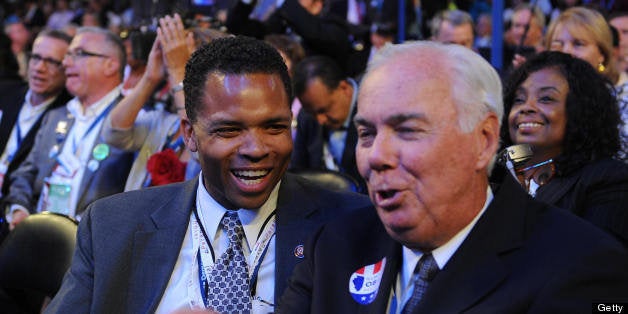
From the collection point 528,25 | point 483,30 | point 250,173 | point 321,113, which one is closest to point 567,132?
point 250,173

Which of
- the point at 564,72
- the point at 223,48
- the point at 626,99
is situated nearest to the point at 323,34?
the point at 626,99

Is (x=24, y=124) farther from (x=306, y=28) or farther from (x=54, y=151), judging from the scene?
(x=306, y=28)

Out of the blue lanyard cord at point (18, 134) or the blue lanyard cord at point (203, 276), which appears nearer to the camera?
the blue lanyard cord at point (203, 276)

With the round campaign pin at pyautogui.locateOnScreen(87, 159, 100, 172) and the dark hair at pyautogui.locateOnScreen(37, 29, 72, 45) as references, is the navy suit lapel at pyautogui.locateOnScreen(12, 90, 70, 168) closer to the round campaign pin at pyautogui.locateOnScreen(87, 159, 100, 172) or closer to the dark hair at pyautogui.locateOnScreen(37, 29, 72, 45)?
the dark hair at pyautogui.locateOnScreen(37, 29, 72, 45)

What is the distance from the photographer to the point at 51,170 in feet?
17.0

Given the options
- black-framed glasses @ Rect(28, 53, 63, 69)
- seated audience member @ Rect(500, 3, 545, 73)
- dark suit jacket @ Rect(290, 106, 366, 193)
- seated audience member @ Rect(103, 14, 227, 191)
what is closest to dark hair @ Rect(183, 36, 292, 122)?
seated audience member @ Rect(103, 14, 227, 191)

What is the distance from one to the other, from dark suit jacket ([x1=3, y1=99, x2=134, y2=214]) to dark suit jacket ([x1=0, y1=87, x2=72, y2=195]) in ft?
0.81

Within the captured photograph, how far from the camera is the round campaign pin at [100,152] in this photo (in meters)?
4.95

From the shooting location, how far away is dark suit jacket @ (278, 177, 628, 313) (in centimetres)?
181

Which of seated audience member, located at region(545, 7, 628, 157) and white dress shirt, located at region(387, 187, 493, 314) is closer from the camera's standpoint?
white dress shirt, located at region(387, 187, 493, 314)

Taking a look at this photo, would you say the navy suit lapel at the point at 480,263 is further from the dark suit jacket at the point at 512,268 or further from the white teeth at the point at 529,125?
the white teeth at the point at 529,125

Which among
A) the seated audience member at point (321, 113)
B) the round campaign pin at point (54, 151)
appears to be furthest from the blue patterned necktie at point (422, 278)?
the round campaign pin at point (54, 151)

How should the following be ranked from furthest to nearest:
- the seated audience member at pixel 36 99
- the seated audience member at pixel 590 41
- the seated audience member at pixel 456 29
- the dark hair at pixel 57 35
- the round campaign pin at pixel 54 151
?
the seated audience member at pixel 456 29 < the dark hair at pixel 57 35 < the seated audience member at pixel 36 99 < the round campaign pin at pixel 54 151 < the seated audience member at pixel 590 41

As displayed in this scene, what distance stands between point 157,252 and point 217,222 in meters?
0.22
